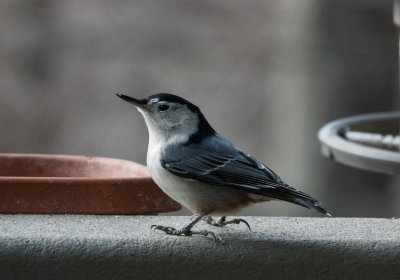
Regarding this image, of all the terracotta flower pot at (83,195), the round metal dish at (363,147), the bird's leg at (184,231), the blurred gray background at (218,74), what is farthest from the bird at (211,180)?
the blurred gray background at (218,74)

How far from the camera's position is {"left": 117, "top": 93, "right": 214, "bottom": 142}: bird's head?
3.04 meters

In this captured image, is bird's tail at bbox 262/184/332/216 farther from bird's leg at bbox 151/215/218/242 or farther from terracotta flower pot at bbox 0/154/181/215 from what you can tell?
terracotta flower pot at bbox 0/154/181/215

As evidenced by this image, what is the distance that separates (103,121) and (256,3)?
4.90 feet

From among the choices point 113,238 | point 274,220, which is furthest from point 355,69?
point 113,238

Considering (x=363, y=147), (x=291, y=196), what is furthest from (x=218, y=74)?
(x=291, y=196)

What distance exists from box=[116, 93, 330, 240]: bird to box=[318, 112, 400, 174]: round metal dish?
42cm

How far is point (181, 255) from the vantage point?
2.53 m

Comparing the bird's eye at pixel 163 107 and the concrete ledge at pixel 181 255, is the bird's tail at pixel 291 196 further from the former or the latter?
the bird's eye at pixel 163 107

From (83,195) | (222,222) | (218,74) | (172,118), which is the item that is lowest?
(218,74)

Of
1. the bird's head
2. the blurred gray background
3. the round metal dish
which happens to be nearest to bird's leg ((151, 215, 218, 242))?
the bird's head

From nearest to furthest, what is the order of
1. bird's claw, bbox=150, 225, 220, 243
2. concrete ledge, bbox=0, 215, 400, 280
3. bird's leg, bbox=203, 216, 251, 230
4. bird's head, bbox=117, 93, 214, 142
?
concrete ledge, bbox=0, 215, 400, 280 < bird's claw, bbox=150, 225, 220, 243 < bird's leg, bbox=203, 216, 251, 230 < bird's head, bbox=117, 93, 214, 142

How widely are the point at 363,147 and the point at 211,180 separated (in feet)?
2.26

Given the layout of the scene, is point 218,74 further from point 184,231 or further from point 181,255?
point 181,255

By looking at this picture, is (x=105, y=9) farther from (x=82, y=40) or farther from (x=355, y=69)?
(x=355, y=69)
